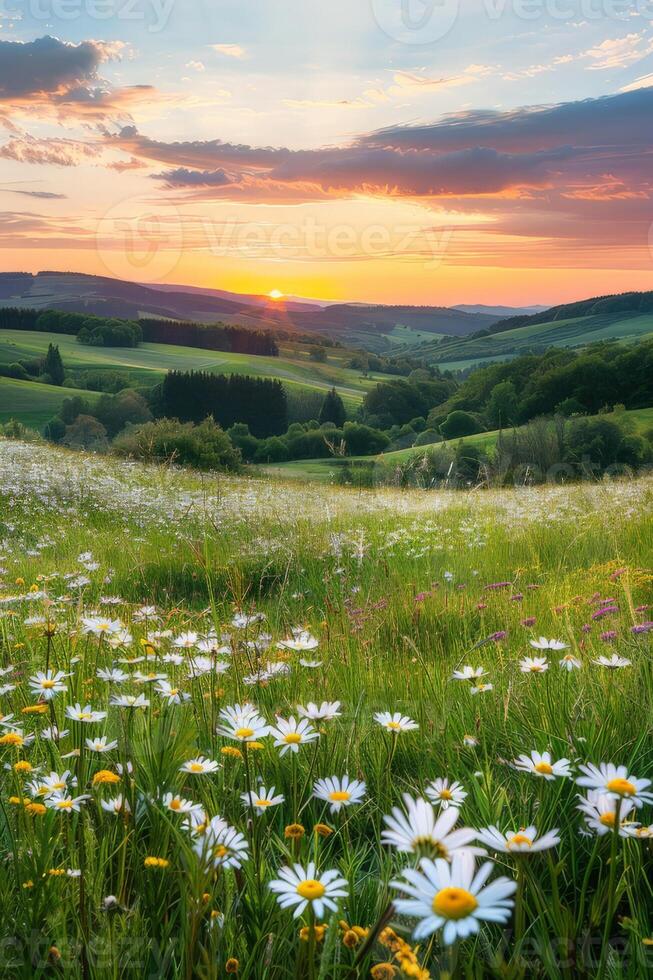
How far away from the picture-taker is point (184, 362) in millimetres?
96438

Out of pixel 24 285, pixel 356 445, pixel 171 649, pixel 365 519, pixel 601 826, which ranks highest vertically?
pixel 24 285

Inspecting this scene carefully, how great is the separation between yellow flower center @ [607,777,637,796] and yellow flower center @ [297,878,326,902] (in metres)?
0.47

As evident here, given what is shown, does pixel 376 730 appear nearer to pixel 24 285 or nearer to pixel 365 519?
pixel 365 519

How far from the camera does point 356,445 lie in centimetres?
6338

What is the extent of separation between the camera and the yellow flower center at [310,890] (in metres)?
0.98

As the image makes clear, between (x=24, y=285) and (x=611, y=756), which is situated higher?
(x=24, y=285)

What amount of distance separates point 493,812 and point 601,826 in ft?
2.43

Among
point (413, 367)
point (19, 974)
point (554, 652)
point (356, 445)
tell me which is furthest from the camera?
point (413, 367)

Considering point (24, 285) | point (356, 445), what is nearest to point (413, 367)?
point (356, 445)

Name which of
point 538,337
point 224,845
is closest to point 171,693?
point 224,845

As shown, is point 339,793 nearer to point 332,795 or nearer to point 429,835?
point 332,795

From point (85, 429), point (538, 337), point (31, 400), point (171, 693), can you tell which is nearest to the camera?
point (171, 693)

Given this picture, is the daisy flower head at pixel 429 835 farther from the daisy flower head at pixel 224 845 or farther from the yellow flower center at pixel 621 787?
the daisy flower head at pixel 224 845

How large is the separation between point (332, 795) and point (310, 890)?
0.35m
